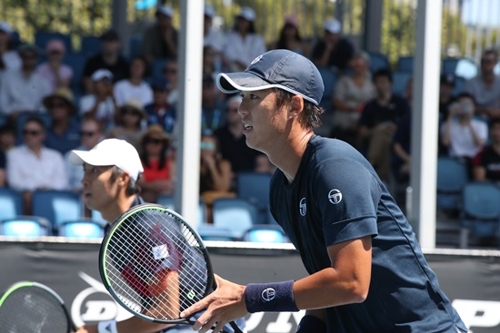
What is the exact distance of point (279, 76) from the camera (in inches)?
122

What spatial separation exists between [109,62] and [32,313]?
708cm

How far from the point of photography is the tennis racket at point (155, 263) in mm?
3520

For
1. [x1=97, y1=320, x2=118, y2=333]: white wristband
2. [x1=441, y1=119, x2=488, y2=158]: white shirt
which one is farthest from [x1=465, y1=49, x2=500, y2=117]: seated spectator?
[x1=97, y1=320, x2=118, y2=333]: white wristband

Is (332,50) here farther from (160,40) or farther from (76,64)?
(76,64)

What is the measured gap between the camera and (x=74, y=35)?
47.6ft

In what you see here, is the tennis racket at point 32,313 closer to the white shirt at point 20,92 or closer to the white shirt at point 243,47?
the white shirt at point 20,92

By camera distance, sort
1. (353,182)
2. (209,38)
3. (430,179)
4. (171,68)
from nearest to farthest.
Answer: (353,182), (430,179), (171,68), (209,38)

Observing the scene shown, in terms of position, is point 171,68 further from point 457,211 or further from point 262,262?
point 262,262

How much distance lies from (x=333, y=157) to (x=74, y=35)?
39.4 ft

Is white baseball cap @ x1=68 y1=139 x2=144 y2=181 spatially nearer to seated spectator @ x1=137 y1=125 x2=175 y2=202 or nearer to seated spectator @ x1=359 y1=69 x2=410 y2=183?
seated spectator @ x1=137 y1=125 x2=175 y2=202

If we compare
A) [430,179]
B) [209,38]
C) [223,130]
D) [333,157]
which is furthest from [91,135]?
[333,157]

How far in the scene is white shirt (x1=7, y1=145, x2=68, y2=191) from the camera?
30.2ft

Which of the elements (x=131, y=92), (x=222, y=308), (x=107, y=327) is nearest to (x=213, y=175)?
(x=131, y=92)

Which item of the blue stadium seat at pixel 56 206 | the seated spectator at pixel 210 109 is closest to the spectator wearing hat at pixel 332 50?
the seated spectator at pixel 210 109
